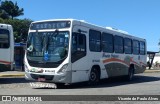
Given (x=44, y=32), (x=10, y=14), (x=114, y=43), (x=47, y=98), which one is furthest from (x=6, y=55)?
(x=10, y=14)

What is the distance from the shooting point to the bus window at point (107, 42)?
2048 centimetres

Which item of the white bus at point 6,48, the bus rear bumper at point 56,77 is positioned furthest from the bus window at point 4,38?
the bus rear bumper at point 56,77

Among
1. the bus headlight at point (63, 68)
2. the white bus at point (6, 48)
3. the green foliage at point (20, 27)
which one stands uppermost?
the green foliage at point (20, 27)

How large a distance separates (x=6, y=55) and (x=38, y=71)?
4.45m

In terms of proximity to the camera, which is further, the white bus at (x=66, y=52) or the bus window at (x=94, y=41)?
the bus window at (x=94, y=41)

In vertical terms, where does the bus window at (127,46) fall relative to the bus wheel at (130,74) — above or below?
above

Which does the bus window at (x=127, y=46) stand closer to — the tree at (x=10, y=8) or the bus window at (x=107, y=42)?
the bus window at (x=107, y=42)

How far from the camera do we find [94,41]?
19.3 meters

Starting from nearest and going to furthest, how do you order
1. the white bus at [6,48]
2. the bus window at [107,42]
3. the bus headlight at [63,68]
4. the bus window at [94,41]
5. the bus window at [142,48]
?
1. the bus headlight at [63,68]
2. the bus window at [94,41]
3. the bus window at [107,42]
4. the white bus at [6,48]
5. the bus window at [142,48]

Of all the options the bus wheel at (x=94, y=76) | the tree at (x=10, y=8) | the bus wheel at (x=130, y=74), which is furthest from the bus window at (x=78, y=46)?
the tree at (x=10, y=8)

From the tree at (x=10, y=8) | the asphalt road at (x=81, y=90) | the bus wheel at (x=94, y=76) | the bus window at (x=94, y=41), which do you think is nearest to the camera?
the asphalt road at (x=81, y=90)

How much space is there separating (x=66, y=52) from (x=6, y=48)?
553cm

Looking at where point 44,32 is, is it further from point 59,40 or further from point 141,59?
point 141,59

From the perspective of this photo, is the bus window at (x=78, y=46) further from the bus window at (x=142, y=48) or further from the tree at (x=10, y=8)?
the tree at (x=10, y=8)
